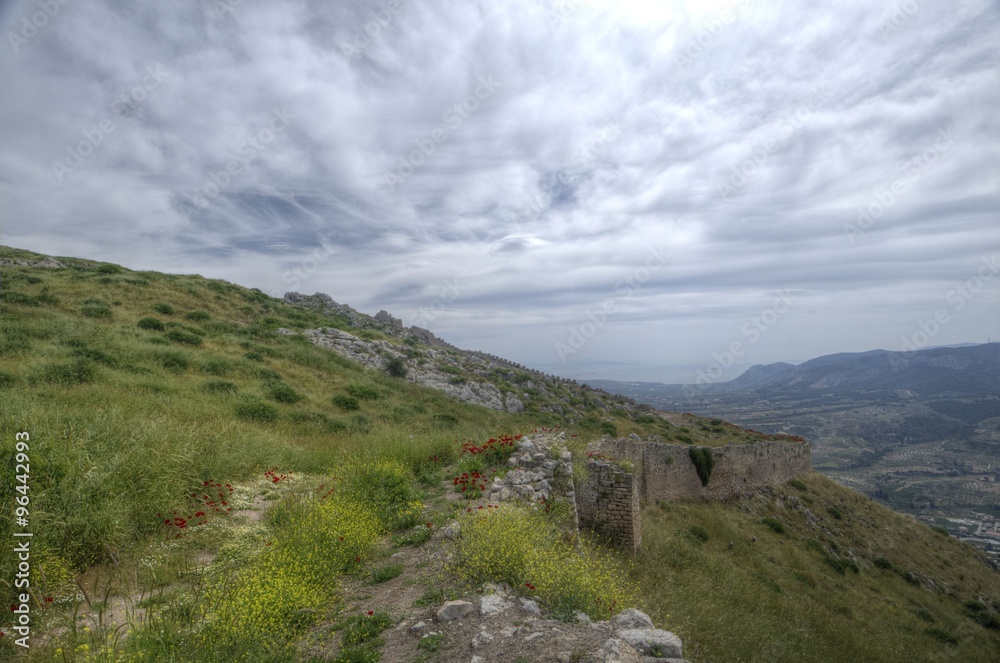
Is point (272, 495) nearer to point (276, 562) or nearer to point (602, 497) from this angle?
point (276, 562)

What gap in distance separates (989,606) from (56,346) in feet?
130

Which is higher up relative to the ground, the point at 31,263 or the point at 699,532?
the point at 31,263

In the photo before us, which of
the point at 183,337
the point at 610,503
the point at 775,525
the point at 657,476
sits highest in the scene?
the point at 183,337

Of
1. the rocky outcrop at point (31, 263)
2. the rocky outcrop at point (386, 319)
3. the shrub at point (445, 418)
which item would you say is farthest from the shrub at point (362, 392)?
the rocky outcrop at point (386, 319)

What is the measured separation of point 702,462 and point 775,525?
14.7ft

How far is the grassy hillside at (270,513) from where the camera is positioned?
4395 millimetres

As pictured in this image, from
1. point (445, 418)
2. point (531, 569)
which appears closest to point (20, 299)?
point (445, 418)

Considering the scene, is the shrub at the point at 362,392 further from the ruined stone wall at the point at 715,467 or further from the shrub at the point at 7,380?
the ruined stone wall at the point at 715,467

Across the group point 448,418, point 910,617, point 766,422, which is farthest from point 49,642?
point 766,422

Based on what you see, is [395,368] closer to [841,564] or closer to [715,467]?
[715,467]

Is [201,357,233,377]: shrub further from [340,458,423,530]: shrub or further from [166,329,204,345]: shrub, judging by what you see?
[340,458,423,530]: shrub

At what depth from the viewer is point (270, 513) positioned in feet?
22.1

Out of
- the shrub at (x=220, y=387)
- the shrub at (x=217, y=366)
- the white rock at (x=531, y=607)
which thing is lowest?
the white rock at (x=531, y=607)

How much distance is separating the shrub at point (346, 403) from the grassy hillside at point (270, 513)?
0.18 m
